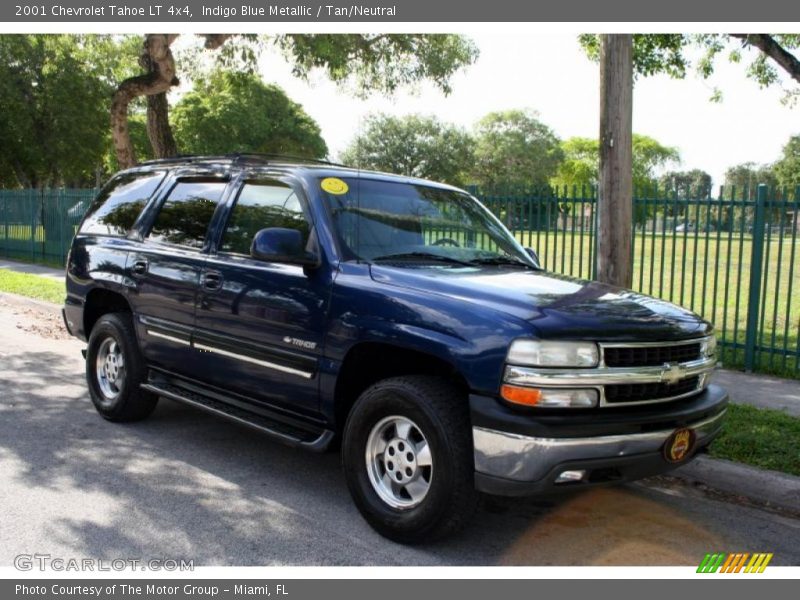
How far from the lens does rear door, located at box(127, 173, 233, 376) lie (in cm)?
520

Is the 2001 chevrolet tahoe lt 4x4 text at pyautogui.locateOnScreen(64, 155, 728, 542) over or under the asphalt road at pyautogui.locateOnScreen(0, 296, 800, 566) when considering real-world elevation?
over

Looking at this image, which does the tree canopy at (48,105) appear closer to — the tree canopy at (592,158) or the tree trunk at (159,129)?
the tree trunk at (159,129)

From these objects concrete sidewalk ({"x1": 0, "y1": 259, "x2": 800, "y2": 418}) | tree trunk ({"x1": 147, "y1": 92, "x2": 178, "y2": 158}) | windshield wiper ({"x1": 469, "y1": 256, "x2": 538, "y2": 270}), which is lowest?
concrete sidewalk ({"x1": 0, "y1": 259, "x2": 800, "y2": 418})

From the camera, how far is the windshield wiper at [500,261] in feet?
15.7

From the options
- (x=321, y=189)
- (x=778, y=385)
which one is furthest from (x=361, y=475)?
(x=778, y=385)

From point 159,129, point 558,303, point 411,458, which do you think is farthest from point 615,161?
point 159,129

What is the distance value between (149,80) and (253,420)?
33.8 ft

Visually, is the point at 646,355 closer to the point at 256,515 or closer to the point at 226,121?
the point at 256,515

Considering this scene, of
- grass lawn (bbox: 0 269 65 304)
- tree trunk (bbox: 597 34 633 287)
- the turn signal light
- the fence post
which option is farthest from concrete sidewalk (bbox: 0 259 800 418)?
grass lawn (bbox: 0 269 65 304)

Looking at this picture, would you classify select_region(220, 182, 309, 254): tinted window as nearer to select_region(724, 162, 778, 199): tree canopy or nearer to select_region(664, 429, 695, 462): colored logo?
select_region(664, 429, 695, 462): colored logo

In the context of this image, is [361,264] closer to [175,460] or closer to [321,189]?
[321,189]

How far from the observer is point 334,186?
4691 millimetres

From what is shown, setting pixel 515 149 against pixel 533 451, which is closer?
pixel 533 451

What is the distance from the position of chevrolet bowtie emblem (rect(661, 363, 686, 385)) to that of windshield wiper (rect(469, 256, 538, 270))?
53.6 inches
